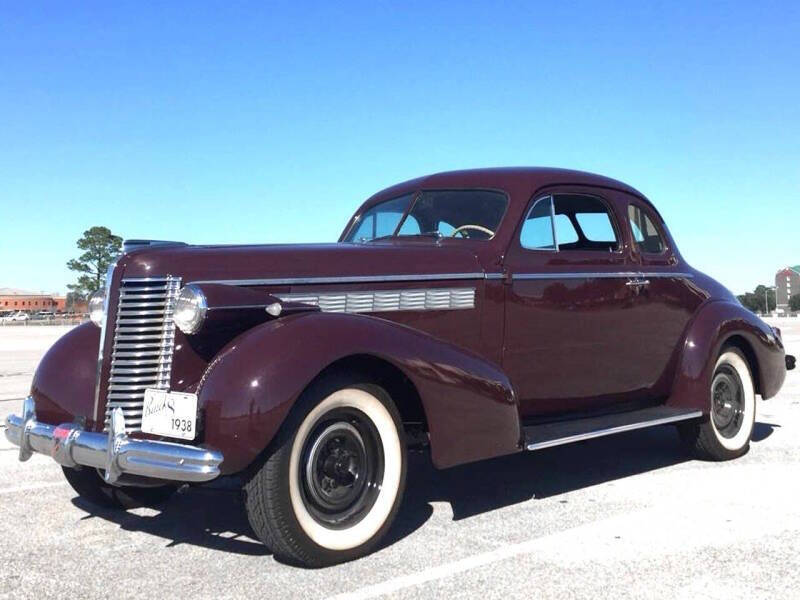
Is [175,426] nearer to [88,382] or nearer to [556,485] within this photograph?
[88,382]

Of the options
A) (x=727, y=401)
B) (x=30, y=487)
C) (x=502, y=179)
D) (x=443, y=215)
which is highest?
(x=502, y=179)

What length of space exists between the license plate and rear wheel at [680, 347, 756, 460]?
3.88 m

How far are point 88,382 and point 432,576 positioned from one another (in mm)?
2056

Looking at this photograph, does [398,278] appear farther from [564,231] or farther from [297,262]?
[564,231]

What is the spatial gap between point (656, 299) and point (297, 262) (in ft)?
9.43

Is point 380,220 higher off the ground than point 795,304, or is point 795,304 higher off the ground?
point 795,304

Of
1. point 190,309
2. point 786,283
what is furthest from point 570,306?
point 786,283

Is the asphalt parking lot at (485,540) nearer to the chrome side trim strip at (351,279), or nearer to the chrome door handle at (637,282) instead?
the chrome side trim strip at (351,279)

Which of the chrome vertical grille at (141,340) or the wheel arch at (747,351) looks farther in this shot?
the wheel arch at (747,351)

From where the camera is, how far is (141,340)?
11.9 feet

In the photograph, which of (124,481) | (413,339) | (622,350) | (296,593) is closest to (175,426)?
(124,481)

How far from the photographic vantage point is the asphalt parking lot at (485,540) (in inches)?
126

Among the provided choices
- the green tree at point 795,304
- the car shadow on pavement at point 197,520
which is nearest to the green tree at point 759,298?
the green tree at point 795,304

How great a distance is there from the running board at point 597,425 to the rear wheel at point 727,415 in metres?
0.35
